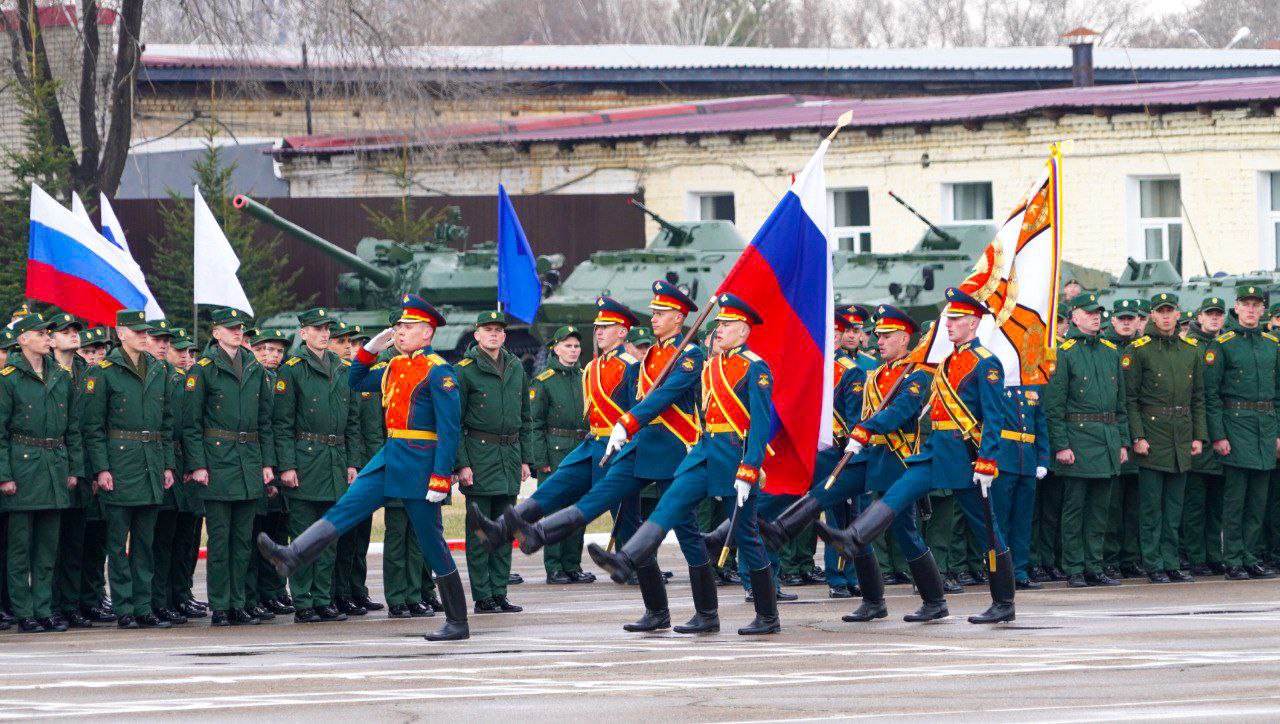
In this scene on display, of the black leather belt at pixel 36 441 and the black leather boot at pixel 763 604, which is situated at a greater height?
the black leather belt at pixel 36 441

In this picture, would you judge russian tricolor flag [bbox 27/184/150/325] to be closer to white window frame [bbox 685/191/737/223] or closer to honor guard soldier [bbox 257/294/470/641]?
honor guard soldier [bbox 257/294/470/641]

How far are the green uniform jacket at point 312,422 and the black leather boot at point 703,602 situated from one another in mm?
2740

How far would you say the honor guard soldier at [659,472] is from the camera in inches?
447

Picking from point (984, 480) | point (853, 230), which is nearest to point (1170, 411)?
point (984, 480)

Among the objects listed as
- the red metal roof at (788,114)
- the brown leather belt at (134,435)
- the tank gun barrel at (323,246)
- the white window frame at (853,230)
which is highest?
the red metal roof at (788,114)

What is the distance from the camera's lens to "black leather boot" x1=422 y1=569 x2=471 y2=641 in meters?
11.7

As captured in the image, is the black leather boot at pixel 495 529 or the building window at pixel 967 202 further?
the building window at pixel 967 202

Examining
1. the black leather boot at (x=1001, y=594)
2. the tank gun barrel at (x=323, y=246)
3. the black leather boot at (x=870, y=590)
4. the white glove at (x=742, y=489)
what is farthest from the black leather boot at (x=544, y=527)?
the tank gun barrel at (x=323, y=246)

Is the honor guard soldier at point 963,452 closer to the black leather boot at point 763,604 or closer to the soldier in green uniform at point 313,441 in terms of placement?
the black leather boot at point 763,604

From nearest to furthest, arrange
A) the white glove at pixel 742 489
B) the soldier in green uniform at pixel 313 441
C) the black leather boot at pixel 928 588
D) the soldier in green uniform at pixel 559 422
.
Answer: the white glove at pixel 742 489, the black leather boot at pixel 928 588, the soldier in green uniform at pixel 313 441, the soldier in green uniform at pixel 559 422

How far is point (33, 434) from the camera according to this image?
1281cm

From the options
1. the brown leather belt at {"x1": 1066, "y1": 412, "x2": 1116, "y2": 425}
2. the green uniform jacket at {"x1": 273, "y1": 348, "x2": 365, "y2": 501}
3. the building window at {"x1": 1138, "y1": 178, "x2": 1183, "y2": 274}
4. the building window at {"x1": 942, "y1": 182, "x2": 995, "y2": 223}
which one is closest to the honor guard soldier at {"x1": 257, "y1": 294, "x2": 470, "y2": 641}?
the green uniform jacket at {"x1": 273, "y1": 348, "x2": 365, "y2": 501}

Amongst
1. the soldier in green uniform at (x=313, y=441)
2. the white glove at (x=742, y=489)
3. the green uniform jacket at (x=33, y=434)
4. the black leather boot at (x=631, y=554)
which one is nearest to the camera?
the black leather boot at (x=631, y=554)

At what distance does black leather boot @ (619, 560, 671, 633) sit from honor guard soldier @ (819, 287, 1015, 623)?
89 centimetres
